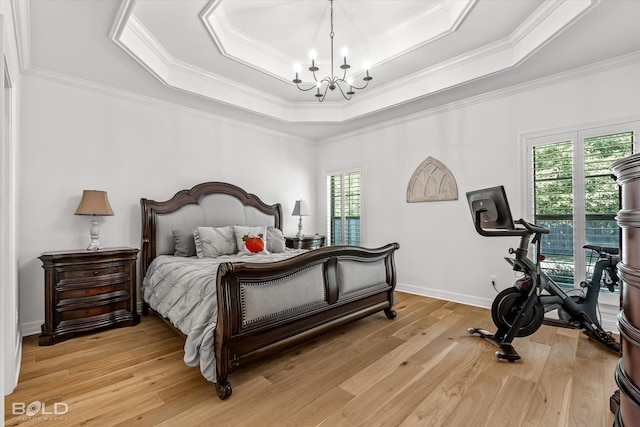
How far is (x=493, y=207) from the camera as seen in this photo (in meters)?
2.53

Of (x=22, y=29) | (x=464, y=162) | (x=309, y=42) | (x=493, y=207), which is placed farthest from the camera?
(x=464, y=162)

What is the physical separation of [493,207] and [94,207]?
3.90 m

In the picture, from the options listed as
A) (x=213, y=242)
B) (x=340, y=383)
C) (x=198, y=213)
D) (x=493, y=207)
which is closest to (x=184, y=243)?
(x=213, y=242)

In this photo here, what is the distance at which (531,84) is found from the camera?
3533mm

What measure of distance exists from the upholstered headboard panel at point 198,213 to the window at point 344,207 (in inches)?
45.9

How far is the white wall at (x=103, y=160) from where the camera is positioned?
10.1 feet

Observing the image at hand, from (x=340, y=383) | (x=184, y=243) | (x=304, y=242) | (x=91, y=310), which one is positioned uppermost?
(x=184, y=243)

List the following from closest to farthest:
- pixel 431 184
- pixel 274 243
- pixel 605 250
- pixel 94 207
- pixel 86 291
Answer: pixel 605 250 → pixel 86 291 → pixel 94 207 → pixel 274 243 → pixel 431 184

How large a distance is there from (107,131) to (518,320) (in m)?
4.73

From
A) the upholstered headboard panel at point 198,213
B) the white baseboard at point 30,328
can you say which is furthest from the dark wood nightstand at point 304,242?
the white baseboard at point 30,328

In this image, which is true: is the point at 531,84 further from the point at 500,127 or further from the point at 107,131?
the point at 107,131

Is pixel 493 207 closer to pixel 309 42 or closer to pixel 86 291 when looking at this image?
pixel 309 42

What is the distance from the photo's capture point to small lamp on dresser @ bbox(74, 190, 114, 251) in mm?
3145

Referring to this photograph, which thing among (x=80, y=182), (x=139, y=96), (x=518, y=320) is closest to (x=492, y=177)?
(x=518, y=320)
